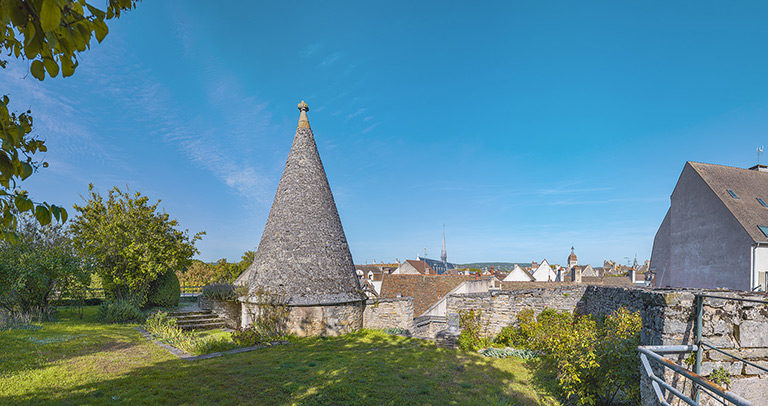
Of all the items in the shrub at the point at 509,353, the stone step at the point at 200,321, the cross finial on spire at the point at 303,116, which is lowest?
the shrub at the point at 509,353

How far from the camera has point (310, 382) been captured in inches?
260

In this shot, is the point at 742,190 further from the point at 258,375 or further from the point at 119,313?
the point at 119,313

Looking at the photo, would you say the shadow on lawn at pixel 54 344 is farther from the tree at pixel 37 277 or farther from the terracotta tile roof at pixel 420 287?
the terracotta tile roof at pixel 420 287

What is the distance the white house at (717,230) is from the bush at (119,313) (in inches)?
975

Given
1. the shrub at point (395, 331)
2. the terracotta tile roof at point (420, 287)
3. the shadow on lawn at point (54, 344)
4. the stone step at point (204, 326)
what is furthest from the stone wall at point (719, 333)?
the terracotta tile roof at point (420, 287)

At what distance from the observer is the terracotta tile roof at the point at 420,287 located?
69.7 feet

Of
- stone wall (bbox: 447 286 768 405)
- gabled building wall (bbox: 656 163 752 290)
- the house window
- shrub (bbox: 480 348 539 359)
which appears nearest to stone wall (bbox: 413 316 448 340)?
shrub (bbox: 480 348 539 359)

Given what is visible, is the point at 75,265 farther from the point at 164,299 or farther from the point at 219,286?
the point at 219,286

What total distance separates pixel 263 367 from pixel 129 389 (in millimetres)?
2482

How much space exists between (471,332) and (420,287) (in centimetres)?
1061

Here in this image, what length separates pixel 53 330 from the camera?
1100cm

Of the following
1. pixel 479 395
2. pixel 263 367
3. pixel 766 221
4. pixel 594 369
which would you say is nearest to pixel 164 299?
pixel 263 367

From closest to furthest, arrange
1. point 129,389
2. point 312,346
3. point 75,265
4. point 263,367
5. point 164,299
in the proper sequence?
point 129,389, point 263,367, point 312,346, point 75,265, point 164,299

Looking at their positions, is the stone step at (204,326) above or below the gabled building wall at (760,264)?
below
